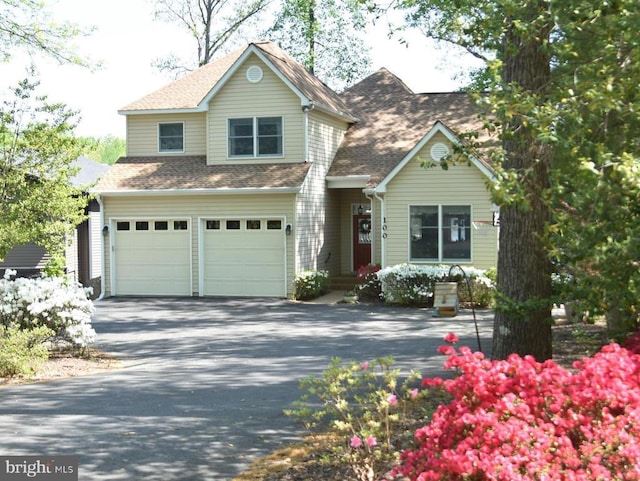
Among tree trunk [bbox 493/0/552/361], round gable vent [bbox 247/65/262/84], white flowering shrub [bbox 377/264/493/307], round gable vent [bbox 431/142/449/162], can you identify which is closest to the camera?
tree trunk [bbox 493/0/552/361]

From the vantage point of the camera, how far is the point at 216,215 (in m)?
24.0

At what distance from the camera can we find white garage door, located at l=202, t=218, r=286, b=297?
2361 centimetres

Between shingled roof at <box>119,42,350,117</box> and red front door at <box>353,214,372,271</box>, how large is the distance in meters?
3.74

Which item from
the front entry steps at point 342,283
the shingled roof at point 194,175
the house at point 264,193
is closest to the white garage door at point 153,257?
the house at point 264,193

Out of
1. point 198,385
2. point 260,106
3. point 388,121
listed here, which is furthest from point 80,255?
point 198,385

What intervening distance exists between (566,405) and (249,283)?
19363mm

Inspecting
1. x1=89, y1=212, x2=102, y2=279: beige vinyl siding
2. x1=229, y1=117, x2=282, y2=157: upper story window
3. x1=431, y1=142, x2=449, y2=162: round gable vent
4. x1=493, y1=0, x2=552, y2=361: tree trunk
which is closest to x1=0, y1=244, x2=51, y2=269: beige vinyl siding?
x1=89, y1=212, x2=102, y2=279: beige vinyl siding

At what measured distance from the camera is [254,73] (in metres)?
24.2

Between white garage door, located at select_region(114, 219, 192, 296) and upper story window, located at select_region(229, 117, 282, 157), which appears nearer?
upper story window, located at select_region(229, 117, 282, 157)

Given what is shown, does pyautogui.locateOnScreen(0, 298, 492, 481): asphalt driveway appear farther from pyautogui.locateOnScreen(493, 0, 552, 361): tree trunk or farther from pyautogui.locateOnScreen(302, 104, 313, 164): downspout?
pyautogui.locateOnScreen(302, 104, 313, 164): downspout

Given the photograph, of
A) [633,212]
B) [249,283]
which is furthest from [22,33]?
[633,212]

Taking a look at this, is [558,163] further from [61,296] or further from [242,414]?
[61,296]

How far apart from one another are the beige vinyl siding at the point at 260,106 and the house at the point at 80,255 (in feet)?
20.1

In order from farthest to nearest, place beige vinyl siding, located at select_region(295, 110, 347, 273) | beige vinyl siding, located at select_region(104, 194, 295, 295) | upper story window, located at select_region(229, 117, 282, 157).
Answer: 1. upper story window, located at select_region(229, 117, 282, 157)
2. beige vinyl siding, located at select_region(295, 110, 347, 273)
3. beige vinyl siding, located at select_region(104, 194, 295, 295)
